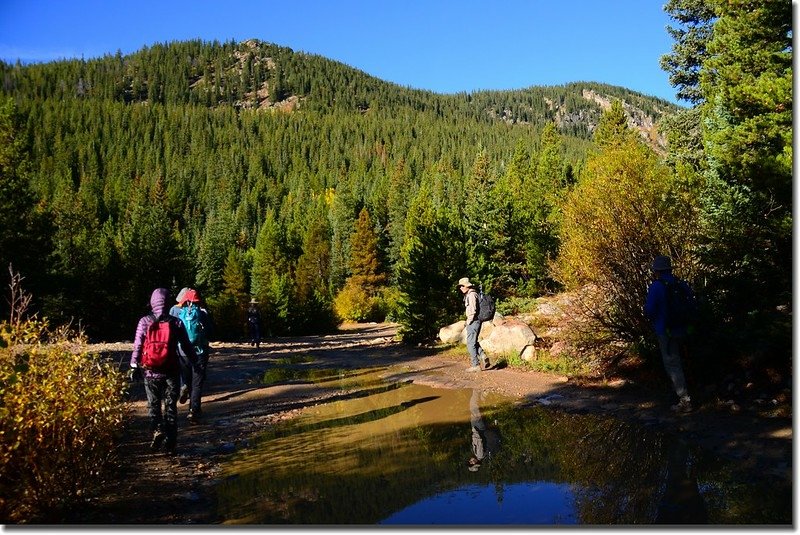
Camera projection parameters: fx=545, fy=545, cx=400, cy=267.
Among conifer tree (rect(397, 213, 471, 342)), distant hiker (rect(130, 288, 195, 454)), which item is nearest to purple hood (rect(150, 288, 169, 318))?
distant hiker (rect(130, 288, 195, 454))

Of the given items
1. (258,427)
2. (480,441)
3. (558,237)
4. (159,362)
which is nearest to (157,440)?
(159,362)

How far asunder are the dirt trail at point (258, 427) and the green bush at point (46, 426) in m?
0.30

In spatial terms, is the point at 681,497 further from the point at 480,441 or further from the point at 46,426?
the point at 46,426

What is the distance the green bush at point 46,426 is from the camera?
4059mm

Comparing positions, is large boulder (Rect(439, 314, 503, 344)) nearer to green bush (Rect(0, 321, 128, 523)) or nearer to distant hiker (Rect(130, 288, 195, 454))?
distant hiker (Rect(130, 288, 195, 454))

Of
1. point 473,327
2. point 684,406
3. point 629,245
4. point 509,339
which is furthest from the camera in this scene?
point 509,339

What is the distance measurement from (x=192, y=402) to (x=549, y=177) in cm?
4906

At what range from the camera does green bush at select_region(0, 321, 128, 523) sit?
406 cm

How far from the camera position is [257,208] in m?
132

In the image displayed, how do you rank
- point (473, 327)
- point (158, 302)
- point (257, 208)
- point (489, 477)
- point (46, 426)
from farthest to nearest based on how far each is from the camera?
point (257, 208) → point (473, 327) → point (158, 302) → point (489, 477) → point (46, 426)

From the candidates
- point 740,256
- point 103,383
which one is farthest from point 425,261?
point 103,383

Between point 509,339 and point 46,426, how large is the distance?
10.7 meters

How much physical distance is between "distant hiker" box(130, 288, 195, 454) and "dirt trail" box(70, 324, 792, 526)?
1.03ft

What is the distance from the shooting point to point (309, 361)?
17.9 meters
